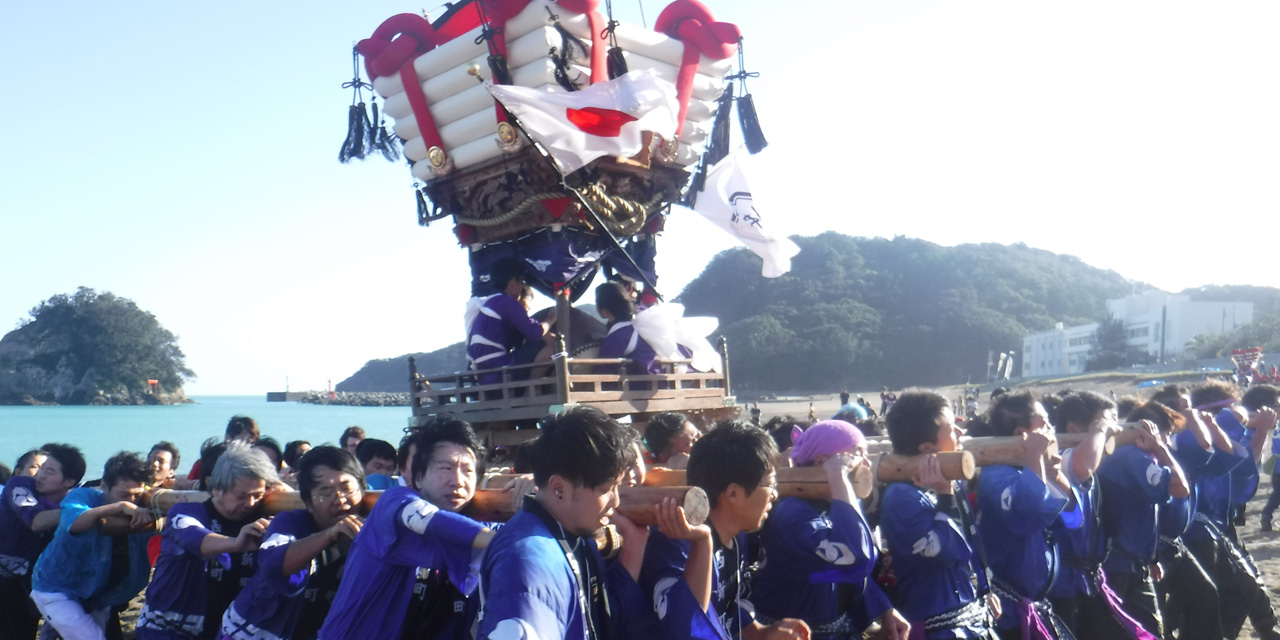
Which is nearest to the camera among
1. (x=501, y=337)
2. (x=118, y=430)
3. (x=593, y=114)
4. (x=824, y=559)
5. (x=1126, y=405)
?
(x=824, y=559)

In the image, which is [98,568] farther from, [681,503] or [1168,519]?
[1168,519]

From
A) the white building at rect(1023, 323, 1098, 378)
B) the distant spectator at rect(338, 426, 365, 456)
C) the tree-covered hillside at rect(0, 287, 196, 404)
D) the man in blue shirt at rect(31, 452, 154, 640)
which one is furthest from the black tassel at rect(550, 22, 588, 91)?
the tree-covered hillside at rect(0, 287, 196, 404)

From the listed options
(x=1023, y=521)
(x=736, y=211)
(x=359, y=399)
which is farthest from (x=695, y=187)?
(x=359, y=399)

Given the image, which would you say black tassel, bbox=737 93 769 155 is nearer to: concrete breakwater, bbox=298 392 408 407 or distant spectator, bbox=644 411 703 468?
distant spectator, bbox=644 411 703 468

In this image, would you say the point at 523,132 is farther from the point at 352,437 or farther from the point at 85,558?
the point at 85,558

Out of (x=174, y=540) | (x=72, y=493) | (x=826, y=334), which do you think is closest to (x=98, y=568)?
(x=72, y=493)

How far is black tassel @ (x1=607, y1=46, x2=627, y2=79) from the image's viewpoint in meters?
7.62

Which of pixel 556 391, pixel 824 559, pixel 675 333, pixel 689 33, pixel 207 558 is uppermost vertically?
pixel 689 33

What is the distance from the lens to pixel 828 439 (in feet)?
10.4

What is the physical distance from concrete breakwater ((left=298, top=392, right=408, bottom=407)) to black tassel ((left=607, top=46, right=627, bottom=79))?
69.3 meters

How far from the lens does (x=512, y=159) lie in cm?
736

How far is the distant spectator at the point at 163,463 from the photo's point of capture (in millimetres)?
4920

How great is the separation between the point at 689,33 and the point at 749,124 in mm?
1439

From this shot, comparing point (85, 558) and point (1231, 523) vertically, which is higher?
point (85, 558)
